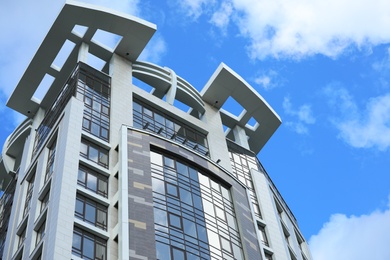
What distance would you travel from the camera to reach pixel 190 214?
41625mm

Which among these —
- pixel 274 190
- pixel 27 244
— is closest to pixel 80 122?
pixel 27 244

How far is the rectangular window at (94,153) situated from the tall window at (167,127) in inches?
237

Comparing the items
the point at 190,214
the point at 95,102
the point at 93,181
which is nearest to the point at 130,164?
the point at 93,181

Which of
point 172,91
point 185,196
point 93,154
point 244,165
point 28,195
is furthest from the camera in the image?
point 244,165

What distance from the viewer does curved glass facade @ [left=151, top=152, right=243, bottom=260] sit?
38688mm

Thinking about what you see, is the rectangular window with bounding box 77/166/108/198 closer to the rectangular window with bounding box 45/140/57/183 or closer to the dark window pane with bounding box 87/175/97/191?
the dark window pane with bounding box 87/175/97/191

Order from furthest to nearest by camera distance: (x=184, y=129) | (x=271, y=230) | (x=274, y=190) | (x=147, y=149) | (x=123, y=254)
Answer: (x=274, y=190), (x=184, y=129), (x=271, y=230), (x=147, y=149), (x=123, y=254)

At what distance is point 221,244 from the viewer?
135ft

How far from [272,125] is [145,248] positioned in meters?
28.7

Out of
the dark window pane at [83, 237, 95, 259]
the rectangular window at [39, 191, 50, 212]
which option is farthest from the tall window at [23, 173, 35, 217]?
the dark window pane at [83, 237, 95, 259]

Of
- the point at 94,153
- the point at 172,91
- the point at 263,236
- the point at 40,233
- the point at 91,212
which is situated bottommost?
the point at 40,233

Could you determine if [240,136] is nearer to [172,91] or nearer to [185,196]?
[172,91]

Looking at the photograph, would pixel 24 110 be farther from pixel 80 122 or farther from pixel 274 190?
pixel 274 190

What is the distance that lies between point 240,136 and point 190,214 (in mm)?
19616
